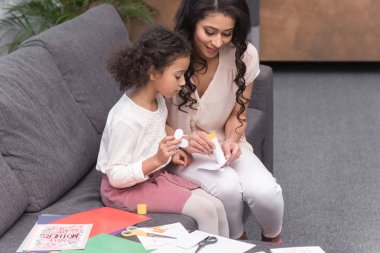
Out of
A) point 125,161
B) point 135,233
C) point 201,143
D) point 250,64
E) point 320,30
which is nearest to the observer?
point 135,233

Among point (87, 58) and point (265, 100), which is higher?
point (87, 58)

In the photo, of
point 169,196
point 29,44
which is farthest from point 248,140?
point 29,44

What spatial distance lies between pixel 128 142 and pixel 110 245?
0.38m

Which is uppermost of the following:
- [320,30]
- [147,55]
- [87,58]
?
[147,55]

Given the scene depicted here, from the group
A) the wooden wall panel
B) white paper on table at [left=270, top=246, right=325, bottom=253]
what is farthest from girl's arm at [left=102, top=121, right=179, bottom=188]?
the wooden wall panel

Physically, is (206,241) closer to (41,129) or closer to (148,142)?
(148,142)

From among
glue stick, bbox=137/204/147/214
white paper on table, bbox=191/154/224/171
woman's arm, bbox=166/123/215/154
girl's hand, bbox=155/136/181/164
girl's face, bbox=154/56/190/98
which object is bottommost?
glue stick, bbox=137/204/147/214

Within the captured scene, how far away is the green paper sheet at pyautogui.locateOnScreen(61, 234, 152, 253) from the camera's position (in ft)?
5.54

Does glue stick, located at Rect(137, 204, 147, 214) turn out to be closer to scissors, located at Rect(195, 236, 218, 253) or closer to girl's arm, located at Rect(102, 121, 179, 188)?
girl's arm, located at Rect(102, 121, 179, 188)

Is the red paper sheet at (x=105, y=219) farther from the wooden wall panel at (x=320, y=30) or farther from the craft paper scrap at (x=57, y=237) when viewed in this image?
the wooden wall panel at (x=320, y=30)

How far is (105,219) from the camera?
1.90m

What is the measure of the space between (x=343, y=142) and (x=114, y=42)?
1529mm

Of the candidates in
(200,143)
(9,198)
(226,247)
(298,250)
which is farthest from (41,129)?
(298,250)

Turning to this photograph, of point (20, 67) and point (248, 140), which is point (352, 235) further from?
point (20, 67)
